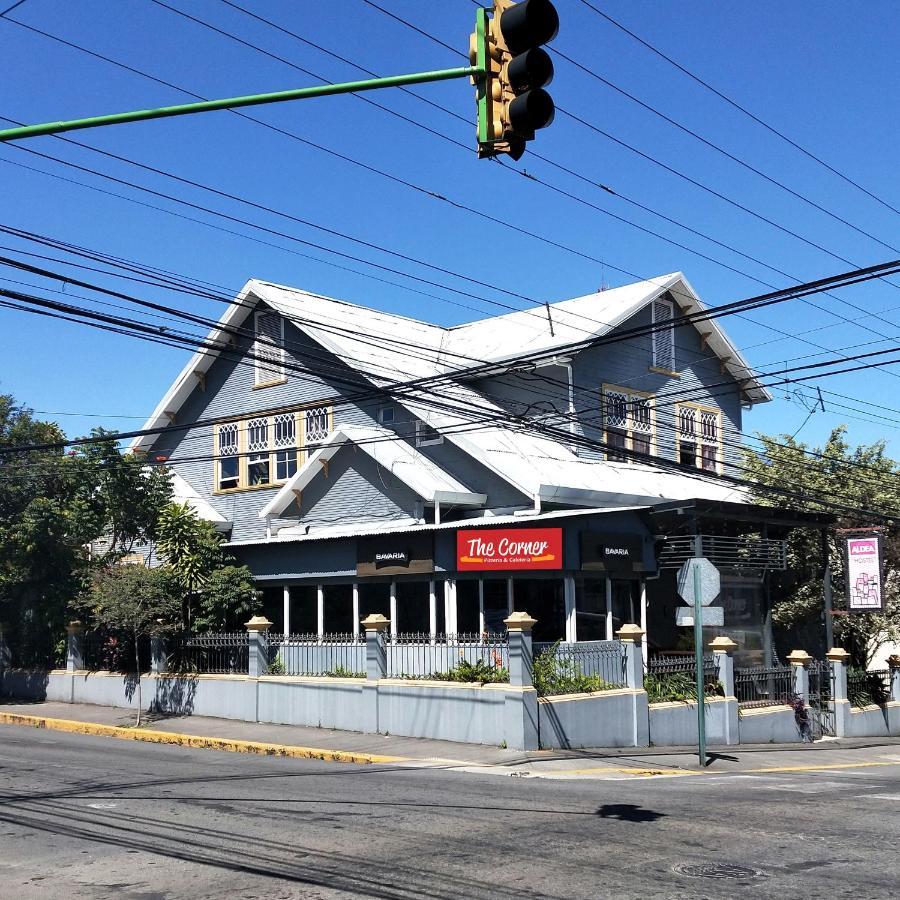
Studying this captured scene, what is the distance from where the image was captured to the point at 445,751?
19625 mm

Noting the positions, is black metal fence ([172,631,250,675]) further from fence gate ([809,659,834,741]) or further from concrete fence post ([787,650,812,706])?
fence gate ([809,659,834,741])

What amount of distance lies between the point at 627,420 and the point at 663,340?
141 inches

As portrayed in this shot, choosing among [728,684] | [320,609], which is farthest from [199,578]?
[728,684]

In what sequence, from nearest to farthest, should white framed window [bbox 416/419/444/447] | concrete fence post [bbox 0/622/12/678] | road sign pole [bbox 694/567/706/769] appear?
1. road sign pole [bbox 694/567/706/769]
2. white framed window [bbox 416/419/444/447]
3. concrete fence post [bbox 0/622/12/678]

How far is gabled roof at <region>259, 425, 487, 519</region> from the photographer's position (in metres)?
28.1

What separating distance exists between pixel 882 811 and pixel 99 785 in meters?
10.1

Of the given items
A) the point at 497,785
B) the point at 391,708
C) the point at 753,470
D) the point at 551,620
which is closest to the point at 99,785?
the point at 497,785

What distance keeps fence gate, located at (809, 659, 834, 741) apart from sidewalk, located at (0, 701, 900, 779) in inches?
35.8

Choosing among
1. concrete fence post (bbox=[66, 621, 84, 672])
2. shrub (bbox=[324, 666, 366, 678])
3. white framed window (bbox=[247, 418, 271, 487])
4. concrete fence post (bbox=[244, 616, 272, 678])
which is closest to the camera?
shrub (bbox=[324, 666, 366, 678])

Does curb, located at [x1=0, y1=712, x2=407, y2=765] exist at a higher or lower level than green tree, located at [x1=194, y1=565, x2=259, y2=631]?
lower

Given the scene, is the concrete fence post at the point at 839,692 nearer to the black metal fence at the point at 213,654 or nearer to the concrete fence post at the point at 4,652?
the black metal fence at the point at 213,654

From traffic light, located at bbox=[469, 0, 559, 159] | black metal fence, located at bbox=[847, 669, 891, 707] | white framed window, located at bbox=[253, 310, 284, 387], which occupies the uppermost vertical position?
white framed window, located at bbox=[253, 310, 284, 387]

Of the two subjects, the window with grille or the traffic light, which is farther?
the window with grille

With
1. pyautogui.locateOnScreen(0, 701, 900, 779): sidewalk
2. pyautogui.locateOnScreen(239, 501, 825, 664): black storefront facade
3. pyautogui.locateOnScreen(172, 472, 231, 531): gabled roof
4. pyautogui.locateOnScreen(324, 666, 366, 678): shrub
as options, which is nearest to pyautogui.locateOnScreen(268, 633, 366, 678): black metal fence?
pyautogui.locateOnScreen(324, 666, 366, 678): shrub
